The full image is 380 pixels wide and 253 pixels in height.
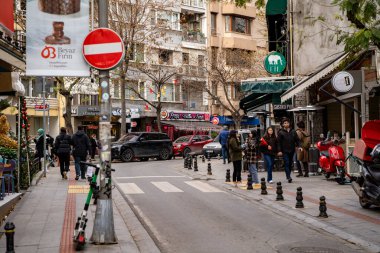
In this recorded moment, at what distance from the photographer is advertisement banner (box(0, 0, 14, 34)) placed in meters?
8.96

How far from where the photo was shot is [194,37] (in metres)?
57.8

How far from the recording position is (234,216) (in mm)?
12133

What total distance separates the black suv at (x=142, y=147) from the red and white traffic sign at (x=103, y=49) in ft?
83.4

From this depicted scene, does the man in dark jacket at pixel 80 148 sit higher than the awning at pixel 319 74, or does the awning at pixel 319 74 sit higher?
the awning at pixel 319 74

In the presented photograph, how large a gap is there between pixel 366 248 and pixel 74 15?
222 inches

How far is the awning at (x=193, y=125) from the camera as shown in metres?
53.0

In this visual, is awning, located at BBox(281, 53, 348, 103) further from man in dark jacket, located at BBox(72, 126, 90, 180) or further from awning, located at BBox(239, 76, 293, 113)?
man in dark jacket, located at BBox(72, 126, 90, 180)

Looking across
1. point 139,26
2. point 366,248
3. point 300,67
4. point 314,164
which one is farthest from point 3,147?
point 139,26

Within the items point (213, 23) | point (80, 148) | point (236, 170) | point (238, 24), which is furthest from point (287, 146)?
point (238, 24)

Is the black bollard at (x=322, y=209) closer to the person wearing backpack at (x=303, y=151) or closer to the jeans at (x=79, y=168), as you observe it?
the person wearing backpack at (x=303, y=151)

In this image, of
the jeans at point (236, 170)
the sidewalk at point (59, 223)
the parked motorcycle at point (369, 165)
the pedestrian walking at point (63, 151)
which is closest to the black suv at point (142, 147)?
the pedestrian walking at point (63, 151)

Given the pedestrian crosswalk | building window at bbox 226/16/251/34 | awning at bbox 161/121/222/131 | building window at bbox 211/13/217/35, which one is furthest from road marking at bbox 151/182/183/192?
building window at bbox 226/16/251/34

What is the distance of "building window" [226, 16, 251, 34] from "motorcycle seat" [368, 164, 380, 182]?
49.7m

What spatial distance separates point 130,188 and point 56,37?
9.58 m
